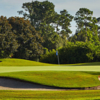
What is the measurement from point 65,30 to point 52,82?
65895 millimetres

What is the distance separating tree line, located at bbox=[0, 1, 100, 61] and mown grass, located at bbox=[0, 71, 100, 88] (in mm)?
27487

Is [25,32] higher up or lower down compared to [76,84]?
higher up

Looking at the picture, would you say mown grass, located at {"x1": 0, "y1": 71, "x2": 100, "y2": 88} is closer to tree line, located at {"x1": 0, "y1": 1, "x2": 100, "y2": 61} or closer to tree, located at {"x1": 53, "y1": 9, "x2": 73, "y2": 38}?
tree line, located at {"x1": 0, "y1": 1, "x2": 100, "y2": 61}

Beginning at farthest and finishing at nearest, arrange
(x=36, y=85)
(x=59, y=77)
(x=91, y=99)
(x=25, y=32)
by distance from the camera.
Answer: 1. (x=25, y=32)
2. (x=59, y=77)
3. (x=36, y=85)
4. (x=91, y=99)

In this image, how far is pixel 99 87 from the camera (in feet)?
39.1

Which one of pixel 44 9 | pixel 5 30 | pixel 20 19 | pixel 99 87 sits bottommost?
pixel 99 87

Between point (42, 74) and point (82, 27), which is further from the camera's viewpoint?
point (82, 27)

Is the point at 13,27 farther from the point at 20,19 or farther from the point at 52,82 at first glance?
the point at 52,82

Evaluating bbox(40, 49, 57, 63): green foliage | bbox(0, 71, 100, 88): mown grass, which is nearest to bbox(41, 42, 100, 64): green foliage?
bbox(40, 49, 57, 63): green foliage

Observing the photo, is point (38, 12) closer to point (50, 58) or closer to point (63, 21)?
point (63, 21)

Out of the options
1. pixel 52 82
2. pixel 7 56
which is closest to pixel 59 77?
pixel 52 82

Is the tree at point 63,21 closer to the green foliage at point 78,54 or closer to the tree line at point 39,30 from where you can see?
the tree line at point 39,30

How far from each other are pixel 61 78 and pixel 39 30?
5295cm

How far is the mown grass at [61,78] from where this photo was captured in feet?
38.4
